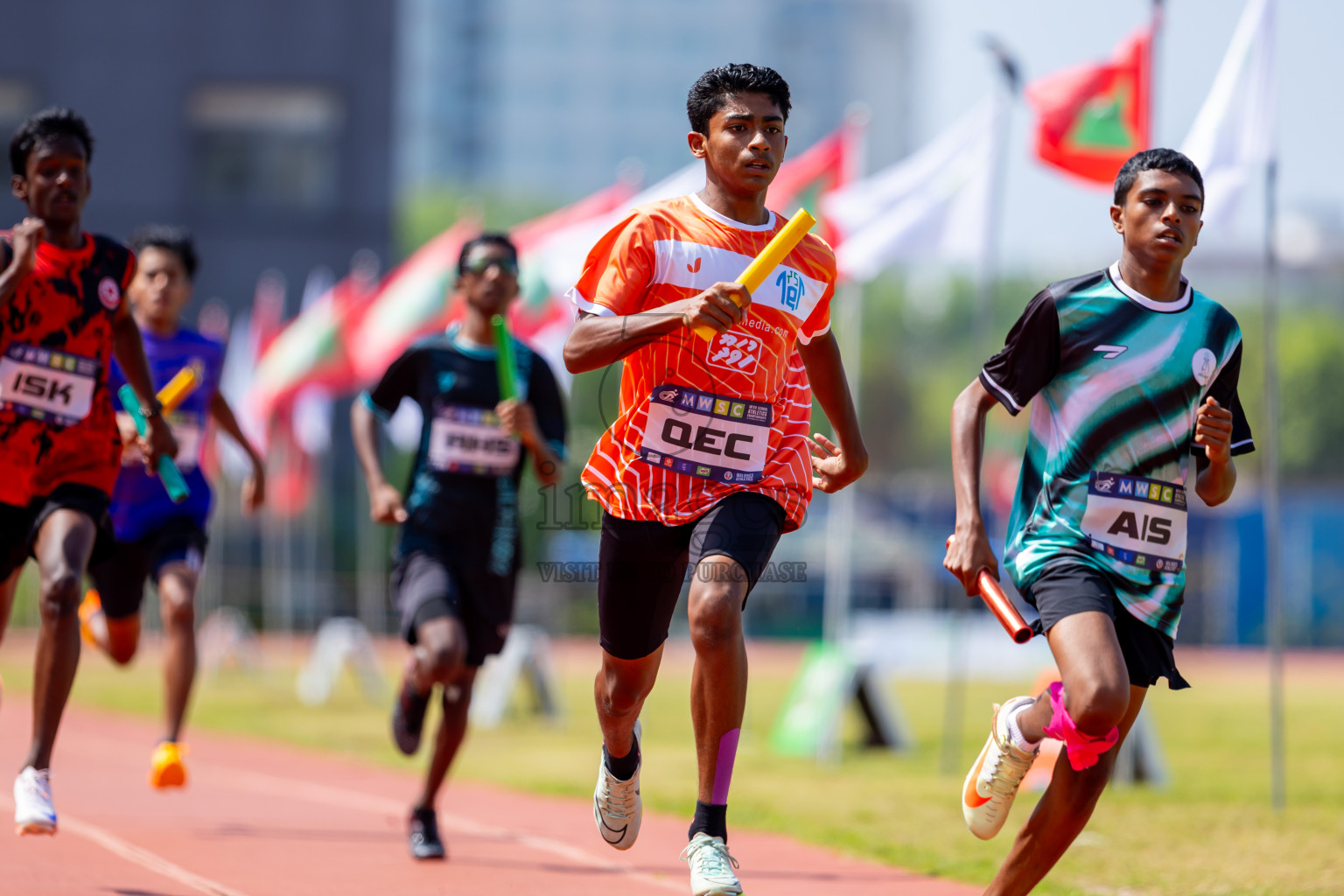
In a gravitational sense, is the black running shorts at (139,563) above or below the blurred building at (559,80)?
below

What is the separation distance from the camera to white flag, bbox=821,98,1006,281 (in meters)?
12.5

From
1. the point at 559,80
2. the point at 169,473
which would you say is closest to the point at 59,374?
the point at 169,473

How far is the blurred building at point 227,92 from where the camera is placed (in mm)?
36500

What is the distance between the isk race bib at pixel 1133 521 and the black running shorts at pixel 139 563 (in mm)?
4856

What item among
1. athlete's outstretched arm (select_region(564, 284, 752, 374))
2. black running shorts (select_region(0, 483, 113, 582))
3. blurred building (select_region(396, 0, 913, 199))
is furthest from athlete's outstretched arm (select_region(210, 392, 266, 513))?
blurred building (select_region(396, 0, 913, 199))

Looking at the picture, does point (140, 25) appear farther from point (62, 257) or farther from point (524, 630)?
point (62, 257)

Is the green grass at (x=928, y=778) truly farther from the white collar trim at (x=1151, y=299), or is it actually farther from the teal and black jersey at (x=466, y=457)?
the white collar trim at (x=1151, y=299)

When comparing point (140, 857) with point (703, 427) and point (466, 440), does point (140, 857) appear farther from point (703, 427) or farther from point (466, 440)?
point (703, 427)

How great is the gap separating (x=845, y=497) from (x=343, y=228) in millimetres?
26260

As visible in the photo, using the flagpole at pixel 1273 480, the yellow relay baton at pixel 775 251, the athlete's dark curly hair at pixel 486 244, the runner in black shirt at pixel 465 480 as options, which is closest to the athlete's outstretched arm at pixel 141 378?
the runner in black shirt at pixel 465 480

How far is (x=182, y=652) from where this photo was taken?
7.83 meters

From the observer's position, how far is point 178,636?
786cm

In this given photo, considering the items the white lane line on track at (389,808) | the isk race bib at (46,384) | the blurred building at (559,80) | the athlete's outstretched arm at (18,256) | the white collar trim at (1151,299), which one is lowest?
the white lane line on track at (389,808)

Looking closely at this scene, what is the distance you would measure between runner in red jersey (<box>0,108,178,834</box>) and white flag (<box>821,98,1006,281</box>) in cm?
740
